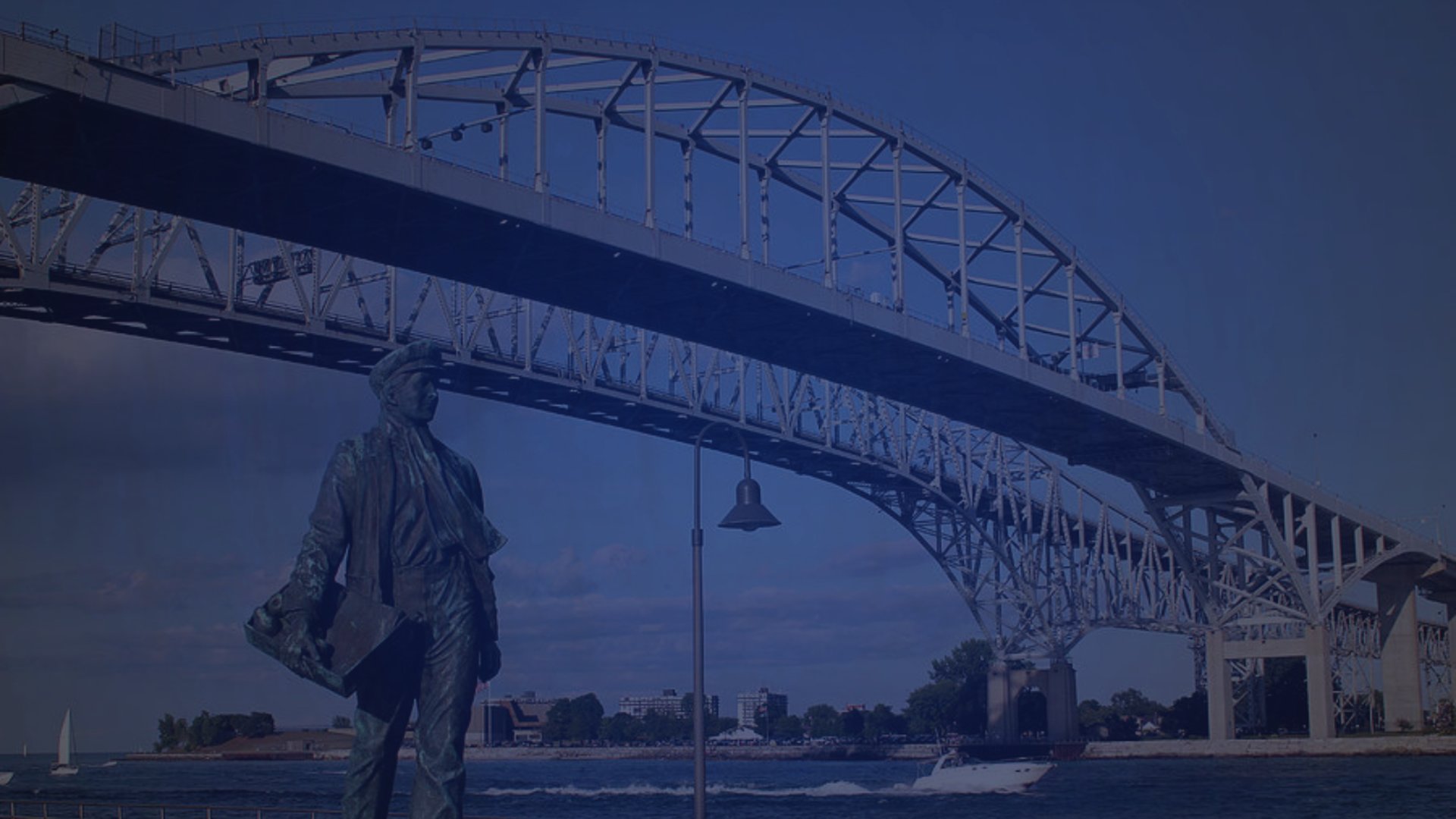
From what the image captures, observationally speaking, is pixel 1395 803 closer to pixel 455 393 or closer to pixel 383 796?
pixel 455 393

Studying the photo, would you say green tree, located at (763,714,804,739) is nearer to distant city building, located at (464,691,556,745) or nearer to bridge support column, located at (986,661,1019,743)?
distant city building, located at (464,691,556,745)

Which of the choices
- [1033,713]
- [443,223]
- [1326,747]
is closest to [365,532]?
[443,223]

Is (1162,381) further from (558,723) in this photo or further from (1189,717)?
(558,723)

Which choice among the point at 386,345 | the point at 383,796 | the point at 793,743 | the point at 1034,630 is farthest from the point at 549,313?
the point at 793,743

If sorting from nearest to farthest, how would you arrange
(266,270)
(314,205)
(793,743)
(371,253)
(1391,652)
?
(314,205) < (371,253) < (266,270) < (1391,652) < (793,743)

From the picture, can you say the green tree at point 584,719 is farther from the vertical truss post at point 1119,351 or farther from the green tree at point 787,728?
the vertical truss post at point 1119,351

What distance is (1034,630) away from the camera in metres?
83.6

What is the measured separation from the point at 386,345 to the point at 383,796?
93.2 ft

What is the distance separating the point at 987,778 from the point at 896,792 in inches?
151

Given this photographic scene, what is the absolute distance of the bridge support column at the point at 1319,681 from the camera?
62.3m

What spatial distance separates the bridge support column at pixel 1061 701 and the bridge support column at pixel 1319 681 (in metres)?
18.4

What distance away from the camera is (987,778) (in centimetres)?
6469

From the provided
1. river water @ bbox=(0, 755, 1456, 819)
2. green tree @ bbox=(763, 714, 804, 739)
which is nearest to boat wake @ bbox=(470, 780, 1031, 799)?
river water @ bbox=(0, 755, 1456, 819)

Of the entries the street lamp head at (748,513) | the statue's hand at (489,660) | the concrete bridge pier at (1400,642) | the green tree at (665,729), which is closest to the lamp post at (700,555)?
the street lamp head at (748,513)
